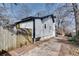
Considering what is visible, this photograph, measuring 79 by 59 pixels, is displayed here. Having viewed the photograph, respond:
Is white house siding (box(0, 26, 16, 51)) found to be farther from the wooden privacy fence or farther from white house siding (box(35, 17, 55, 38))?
white house siding (box(35, 17, 55, 38))

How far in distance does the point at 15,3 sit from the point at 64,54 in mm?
657

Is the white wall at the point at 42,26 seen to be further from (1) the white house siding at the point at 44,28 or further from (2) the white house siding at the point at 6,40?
(2) the white house siding at the point at 6,40

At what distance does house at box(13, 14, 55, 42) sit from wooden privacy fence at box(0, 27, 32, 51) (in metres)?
0.05

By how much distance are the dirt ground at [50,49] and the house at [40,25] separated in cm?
7

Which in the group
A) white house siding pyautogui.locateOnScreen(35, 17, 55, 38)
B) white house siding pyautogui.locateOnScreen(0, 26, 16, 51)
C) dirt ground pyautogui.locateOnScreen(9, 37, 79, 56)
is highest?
white house siding pyautogui.locateOnScreen(35, 17, 55, 38)

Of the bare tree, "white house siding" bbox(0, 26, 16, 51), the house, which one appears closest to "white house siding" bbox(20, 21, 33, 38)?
A: the house

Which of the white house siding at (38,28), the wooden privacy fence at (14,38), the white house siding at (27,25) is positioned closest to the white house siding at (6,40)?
the wooden privacy fence at (14,38)

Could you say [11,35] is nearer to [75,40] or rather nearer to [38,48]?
[38,48]

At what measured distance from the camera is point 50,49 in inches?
67.7

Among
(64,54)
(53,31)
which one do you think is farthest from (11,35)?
(64,54)

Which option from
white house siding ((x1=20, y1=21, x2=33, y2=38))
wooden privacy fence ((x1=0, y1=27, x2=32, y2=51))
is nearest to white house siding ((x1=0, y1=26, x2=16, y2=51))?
wooden privacy fence ((x1=0, y1=27, x2=32, y2=51))

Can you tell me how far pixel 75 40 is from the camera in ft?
5.69

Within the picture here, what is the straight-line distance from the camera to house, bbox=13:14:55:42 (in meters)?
1.72

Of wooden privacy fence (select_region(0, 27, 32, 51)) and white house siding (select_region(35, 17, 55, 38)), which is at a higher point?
white house siding (select_region(35, 17, 55, 38))
